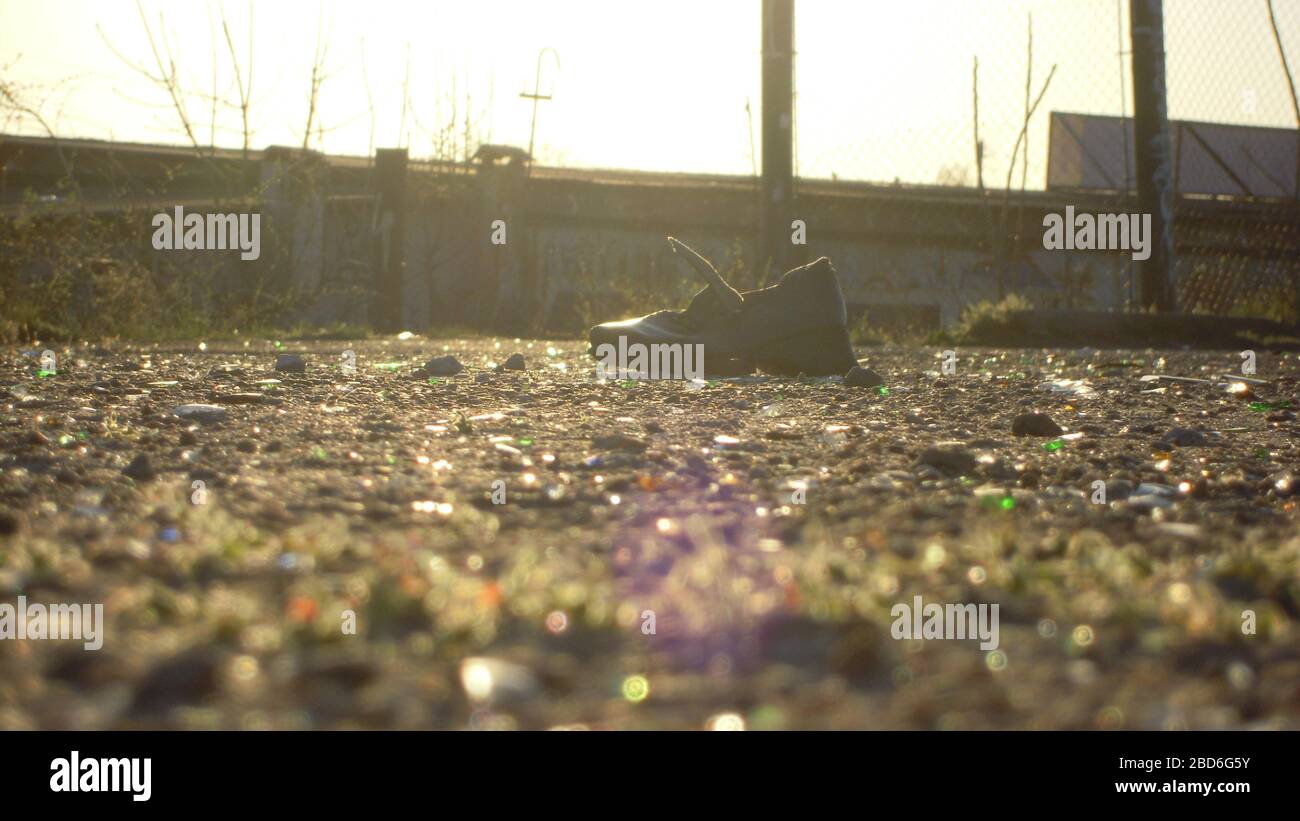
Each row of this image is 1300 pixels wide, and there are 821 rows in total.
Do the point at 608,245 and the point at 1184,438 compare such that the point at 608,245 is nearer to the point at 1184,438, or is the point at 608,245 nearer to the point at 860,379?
the point at 860,379

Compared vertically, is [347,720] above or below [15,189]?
below

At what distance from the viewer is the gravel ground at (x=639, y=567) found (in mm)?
1098

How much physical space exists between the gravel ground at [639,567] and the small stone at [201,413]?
43 mm

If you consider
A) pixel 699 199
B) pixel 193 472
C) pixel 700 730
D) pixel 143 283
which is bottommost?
pixel 700 730

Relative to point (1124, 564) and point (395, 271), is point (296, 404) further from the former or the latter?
point (395, 271)

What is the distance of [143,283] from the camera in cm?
823

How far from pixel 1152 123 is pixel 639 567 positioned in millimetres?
8875

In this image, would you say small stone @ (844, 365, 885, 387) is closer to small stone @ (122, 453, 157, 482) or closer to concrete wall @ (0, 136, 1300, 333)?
small stone @ (122, 453, 157, 482)

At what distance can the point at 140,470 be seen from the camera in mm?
2395

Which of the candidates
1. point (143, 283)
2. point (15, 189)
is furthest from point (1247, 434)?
point (15, 189)

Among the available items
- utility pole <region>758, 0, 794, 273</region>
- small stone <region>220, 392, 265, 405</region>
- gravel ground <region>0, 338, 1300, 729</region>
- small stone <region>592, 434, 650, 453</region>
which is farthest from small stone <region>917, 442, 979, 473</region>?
utility pole <region>758, 0, 794, 273</region>

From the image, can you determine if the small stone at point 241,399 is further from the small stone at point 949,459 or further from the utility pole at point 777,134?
the utility pole at point 777,134

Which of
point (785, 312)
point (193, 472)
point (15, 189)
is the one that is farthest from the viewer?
point (15, 189)
